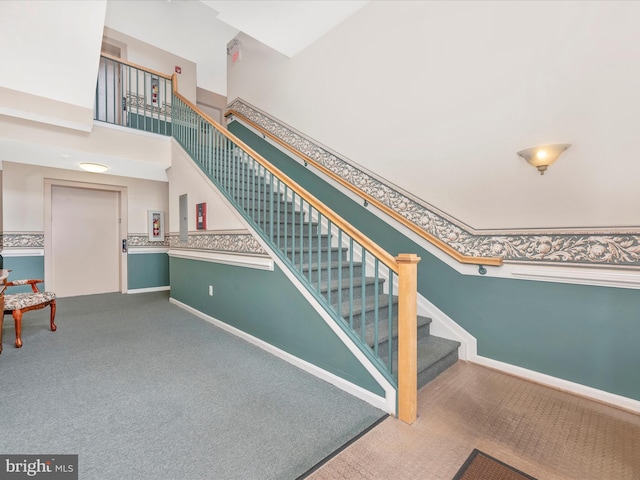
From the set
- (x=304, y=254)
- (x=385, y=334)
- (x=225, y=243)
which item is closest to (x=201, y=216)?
(x=225, y=243)

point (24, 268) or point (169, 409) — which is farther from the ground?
point (24, 268)

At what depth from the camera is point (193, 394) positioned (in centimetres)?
202

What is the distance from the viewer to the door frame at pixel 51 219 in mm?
4797

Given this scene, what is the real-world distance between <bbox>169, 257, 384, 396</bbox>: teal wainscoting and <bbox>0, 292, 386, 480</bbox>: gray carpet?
16 cm

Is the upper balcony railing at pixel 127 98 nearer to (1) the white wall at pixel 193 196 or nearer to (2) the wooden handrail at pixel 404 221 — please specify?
(1) the white wall at pixel 193 196

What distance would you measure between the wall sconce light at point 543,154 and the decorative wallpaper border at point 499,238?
50 cm

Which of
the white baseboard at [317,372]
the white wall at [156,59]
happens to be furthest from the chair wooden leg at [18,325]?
the white wall at [156,59]

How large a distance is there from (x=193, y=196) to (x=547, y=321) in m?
4.01

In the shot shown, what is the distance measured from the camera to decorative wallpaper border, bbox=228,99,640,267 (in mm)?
1898

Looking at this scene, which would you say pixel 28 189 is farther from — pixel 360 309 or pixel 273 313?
pixel 360 309

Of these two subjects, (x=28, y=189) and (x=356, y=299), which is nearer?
(x=356, y=299)

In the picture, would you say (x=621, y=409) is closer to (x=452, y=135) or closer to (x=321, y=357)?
(x=321, y=357)

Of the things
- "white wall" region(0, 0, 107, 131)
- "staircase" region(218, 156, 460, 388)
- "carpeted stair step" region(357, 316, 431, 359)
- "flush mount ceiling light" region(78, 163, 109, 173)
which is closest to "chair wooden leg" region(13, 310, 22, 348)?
"white wall" region(0, 0, 107, 131)

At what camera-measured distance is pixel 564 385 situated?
2109 millimetres
